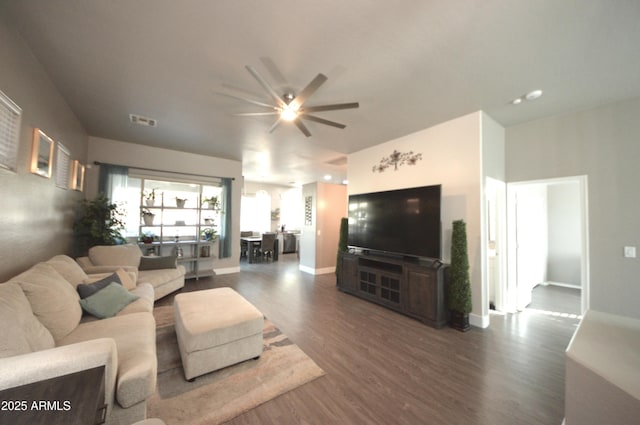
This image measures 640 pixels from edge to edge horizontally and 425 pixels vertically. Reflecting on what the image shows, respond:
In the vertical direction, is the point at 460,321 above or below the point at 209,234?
below

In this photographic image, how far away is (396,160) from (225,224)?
4244 mm

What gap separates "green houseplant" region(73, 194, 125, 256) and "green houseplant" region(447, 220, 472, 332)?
5.48 m

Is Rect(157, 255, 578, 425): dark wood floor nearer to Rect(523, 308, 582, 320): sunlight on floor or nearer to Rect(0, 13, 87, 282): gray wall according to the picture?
Rect(523, 308, 582, 320): sunlight on floor

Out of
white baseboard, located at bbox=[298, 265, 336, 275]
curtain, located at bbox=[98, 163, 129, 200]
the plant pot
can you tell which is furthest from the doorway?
curtain, located at bbox=[98, 163, 129, 200]

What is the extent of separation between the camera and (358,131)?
3.95m

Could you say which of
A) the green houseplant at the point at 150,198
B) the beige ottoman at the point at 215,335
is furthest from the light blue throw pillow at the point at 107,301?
the green houseplant at the point at 150,198

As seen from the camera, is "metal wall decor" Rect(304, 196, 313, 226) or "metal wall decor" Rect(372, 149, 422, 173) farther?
"metal wall decor" Rect(304, 196, 313, 226)

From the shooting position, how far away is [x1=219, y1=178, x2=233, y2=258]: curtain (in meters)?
5.82

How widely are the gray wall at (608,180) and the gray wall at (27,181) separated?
19.8 feet

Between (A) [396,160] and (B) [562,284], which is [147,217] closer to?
(A) [396,160]

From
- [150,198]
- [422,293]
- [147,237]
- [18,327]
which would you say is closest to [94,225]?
[147,237]

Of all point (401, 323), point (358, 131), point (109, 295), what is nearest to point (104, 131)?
point (109, 295)

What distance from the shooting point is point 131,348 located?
164cm

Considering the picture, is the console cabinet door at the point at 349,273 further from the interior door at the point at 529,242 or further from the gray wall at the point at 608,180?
the gray wall at the point at 608,180
